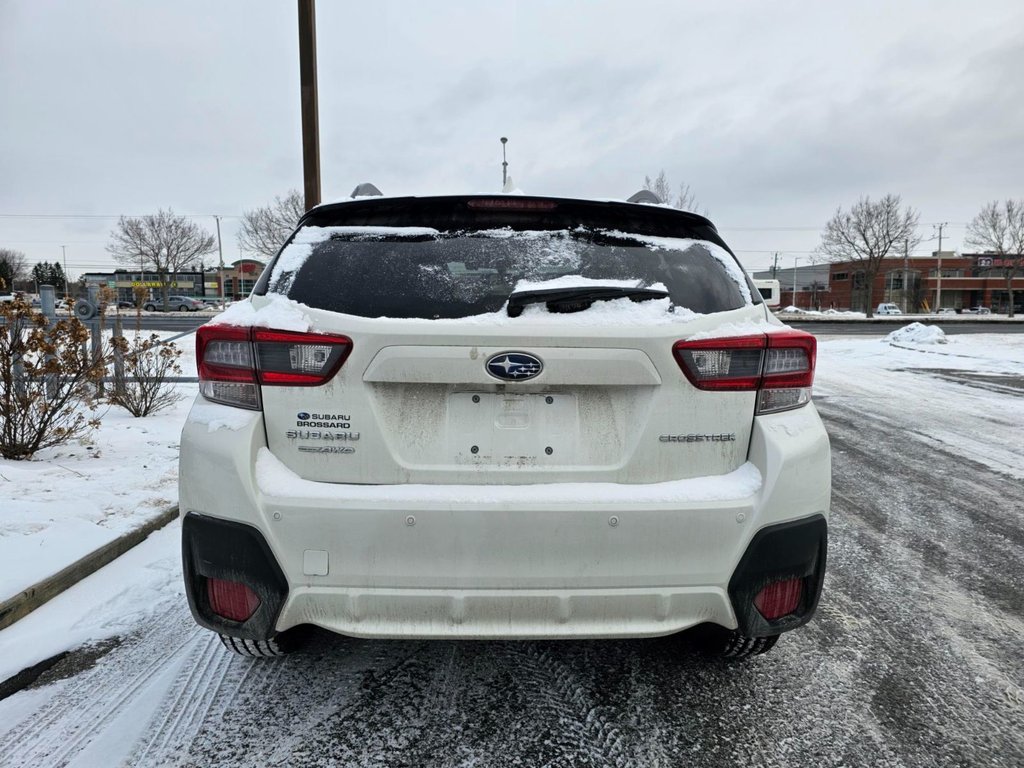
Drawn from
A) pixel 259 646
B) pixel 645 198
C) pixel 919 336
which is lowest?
pixel 259 646

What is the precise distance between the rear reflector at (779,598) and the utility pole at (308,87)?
23.2 feet

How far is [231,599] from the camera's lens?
80.6 inches

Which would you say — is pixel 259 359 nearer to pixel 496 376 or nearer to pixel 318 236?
A: pixel 318 236

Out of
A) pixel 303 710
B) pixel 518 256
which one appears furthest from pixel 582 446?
pixel 303 710

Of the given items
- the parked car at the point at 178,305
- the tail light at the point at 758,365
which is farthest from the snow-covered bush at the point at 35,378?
the parked car at the point at 178,305

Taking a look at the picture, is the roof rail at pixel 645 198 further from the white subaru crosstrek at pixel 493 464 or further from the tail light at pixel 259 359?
the tail light at pixel 259 359

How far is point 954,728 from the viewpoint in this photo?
2.22 meters

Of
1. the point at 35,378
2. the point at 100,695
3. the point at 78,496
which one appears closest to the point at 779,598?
the point at 100,695

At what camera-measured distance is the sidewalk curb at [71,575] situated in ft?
9.47

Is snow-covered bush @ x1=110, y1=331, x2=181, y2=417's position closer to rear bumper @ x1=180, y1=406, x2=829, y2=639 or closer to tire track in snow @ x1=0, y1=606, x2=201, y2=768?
tire track in snow @ x1=0, y1=606, x2=201, y2=768

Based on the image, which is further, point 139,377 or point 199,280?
point 199,280

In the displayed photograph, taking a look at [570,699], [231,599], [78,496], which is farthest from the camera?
[78,496]

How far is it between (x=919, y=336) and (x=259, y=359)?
2208 centimetres

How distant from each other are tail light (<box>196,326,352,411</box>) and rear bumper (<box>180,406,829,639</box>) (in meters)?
0.10
